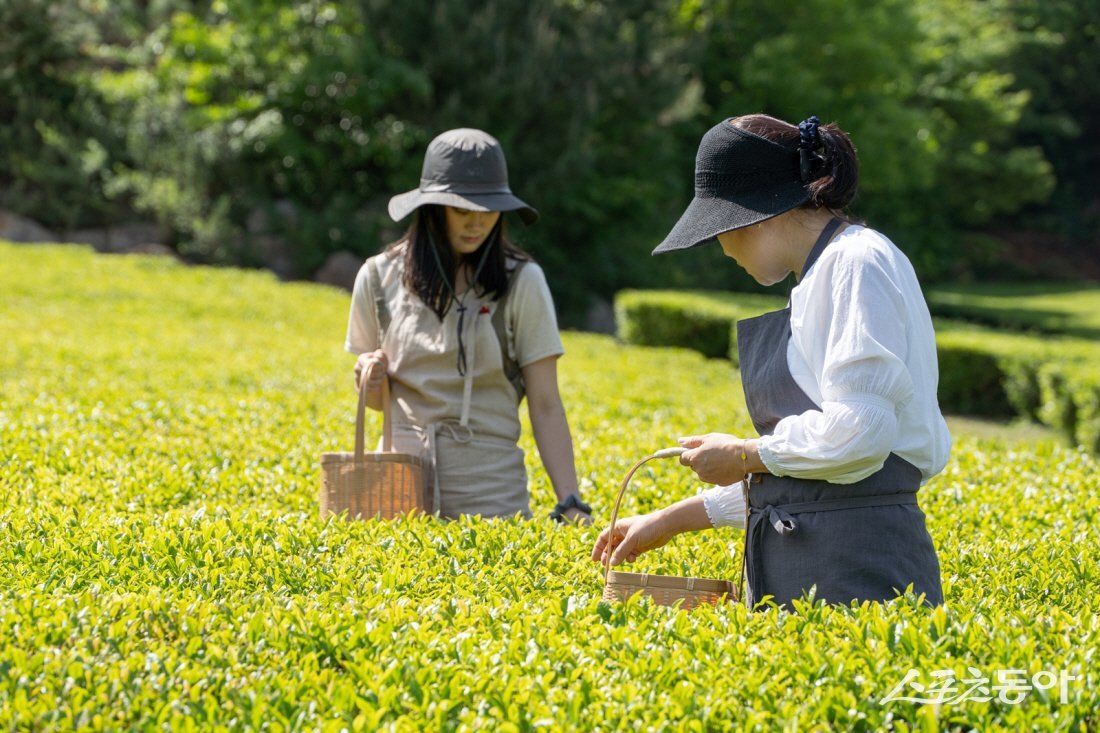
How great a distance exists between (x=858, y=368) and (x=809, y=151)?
0.54 meters

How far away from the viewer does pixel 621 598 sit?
9.62ft

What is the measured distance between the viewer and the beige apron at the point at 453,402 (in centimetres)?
407

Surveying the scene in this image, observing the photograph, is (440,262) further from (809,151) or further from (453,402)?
(809,151)

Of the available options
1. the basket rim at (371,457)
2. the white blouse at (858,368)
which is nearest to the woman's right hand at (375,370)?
the basket rim at (371,457)

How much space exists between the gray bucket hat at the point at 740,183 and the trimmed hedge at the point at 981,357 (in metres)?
9.25

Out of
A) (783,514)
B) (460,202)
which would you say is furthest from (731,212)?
(460,202)

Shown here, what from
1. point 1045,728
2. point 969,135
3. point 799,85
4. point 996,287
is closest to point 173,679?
point 1045,728

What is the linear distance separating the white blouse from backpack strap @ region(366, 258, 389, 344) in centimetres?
190

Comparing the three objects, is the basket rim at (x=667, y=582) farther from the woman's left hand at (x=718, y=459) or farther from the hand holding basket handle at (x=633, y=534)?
the woman's left hand at (x=718, y=459)

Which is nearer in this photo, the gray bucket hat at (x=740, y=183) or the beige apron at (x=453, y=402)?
the gray bucket hat at (x=740, y=183)

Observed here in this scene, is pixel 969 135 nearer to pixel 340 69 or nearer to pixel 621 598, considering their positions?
pixel 340 69

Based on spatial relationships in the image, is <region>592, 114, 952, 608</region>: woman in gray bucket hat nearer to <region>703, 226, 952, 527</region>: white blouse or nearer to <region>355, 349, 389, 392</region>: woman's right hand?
<region>703, 226, 952, 527</region>: white blouse

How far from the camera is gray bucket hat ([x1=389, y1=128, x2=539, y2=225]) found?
3.96 m

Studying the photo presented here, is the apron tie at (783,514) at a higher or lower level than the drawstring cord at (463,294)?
lower
